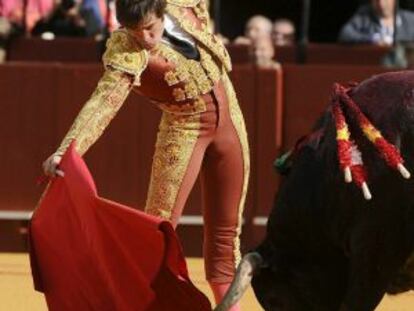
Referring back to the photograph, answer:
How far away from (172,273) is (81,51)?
477cm

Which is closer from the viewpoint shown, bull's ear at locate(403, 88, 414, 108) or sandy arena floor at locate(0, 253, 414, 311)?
bull's ear at locate(403, 88, 414, 108)

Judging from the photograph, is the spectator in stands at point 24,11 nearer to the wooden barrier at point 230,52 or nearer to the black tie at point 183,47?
the wooden barrier at point 230,52

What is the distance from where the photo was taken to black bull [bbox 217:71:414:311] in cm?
407

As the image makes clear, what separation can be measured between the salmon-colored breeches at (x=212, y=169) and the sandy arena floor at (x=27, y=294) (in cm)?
128

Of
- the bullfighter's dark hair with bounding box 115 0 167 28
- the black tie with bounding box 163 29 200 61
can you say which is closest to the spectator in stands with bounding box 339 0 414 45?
the black tie with bounding box 163 29 200 61

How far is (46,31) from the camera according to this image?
30.8ft

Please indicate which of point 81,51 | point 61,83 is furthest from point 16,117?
point 81,51

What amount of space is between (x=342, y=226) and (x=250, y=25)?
482 centimetres

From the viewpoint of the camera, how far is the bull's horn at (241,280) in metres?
4.24

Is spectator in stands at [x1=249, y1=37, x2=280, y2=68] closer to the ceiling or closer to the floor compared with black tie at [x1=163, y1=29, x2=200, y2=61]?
closer to the floor

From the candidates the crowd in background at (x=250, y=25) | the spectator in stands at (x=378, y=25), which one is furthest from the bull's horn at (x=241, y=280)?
the spectator in stands at (x=378, y=25)

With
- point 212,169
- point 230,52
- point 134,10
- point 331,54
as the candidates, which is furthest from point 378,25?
point 134,10

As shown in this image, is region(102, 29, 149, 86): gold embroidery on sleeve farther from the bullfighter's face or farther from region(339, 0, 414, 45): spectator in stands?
region(339, 0, 414, 45): spectator in stands

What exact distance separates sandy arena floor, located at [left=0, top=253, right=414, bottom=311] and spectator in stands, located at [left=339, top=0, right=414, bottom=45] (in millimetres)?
2013
